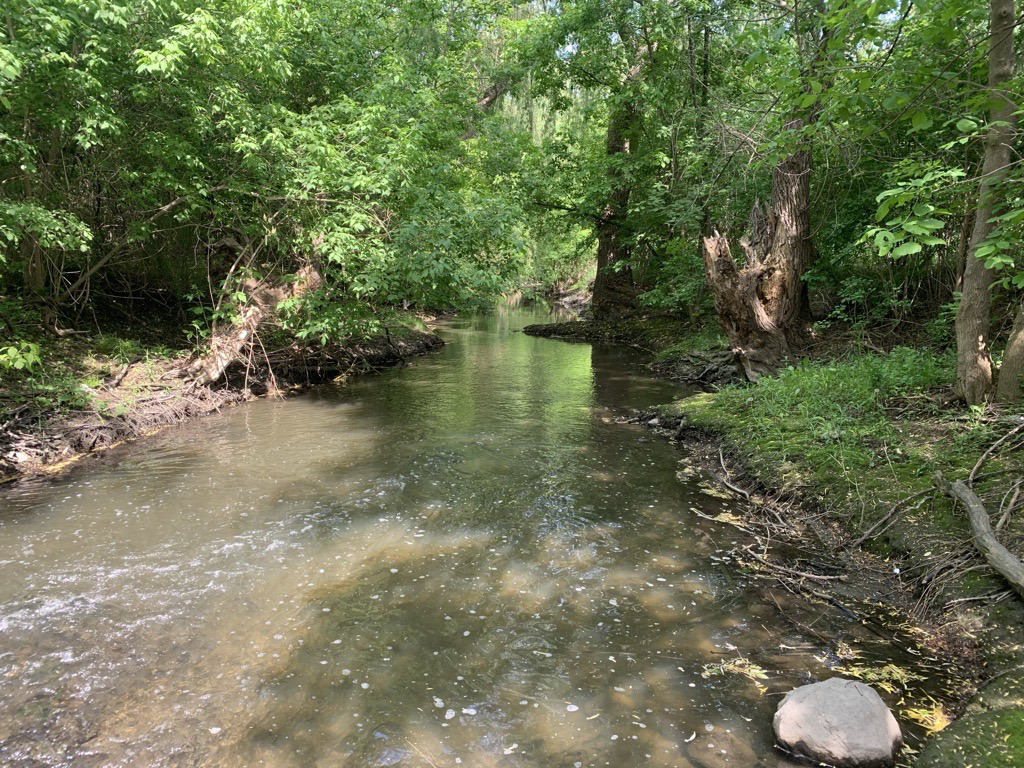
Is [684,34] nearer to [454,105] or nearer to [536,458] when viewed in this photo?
[454,105]

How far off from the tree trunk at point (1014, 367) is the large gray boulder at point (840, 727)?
12.2ft

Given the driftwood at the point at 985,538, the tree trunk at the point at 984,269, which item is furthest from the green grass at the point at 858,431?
the tree trunk at the point at 984,269

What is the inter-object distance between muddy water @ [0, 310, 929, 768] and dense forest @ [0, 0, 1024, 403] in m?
2.72

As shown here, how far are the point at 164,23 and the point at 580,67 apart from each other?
1223 cm

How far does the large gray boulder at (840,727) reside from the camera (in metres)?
2.75

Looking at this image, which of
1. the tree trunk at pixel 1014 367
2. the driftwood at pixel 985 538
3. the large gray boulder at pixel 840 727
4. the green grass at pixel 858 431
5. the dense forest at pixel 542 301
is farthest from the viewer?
the tree trunk at pixel 1014 367

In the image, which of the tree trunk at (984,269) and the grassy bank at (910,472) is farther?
the tree trunk at (984,269)

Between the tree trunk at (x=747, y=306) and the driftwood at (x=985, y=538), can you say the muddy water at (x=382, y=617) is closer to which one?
the driftwood at (x=985, y=538)

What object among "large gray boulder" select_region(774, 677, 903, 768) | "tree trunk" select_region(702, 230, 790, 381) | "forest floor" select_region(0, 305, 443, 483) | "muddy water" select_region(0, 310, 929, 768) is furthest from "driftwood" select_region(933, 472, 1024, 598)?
"forest floor" select_region(0, 305, 443, 483)

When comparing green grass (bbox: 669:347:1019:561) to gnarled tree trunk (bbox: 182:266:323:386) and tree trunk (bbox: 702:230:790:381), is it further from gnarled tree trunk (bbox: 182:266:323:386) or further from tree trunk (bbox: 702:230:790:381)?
gnarled tree trunk (bbox: 182:266:323:386)

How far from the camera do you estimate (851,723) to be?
2824 millimetres

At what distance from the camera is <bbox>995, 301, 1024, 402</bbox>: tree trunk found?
16.9 ft

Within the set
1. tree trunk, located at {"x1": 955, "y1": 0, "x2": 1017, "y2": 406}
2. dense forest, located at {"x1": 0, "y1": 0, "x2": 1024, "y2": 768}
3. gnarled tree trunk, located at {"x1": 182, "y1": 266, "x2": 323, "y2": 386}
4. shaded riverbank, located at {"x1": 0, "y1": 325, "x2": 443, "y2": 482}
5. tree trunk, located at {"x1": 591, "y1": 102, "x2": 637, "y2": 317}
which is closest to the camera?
dense forest, located at {"x1": 0, "y1": 0, "x2": 1024, "y2": 768}

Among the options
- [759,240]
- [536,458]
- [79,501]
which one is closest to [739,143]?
[759,240]
